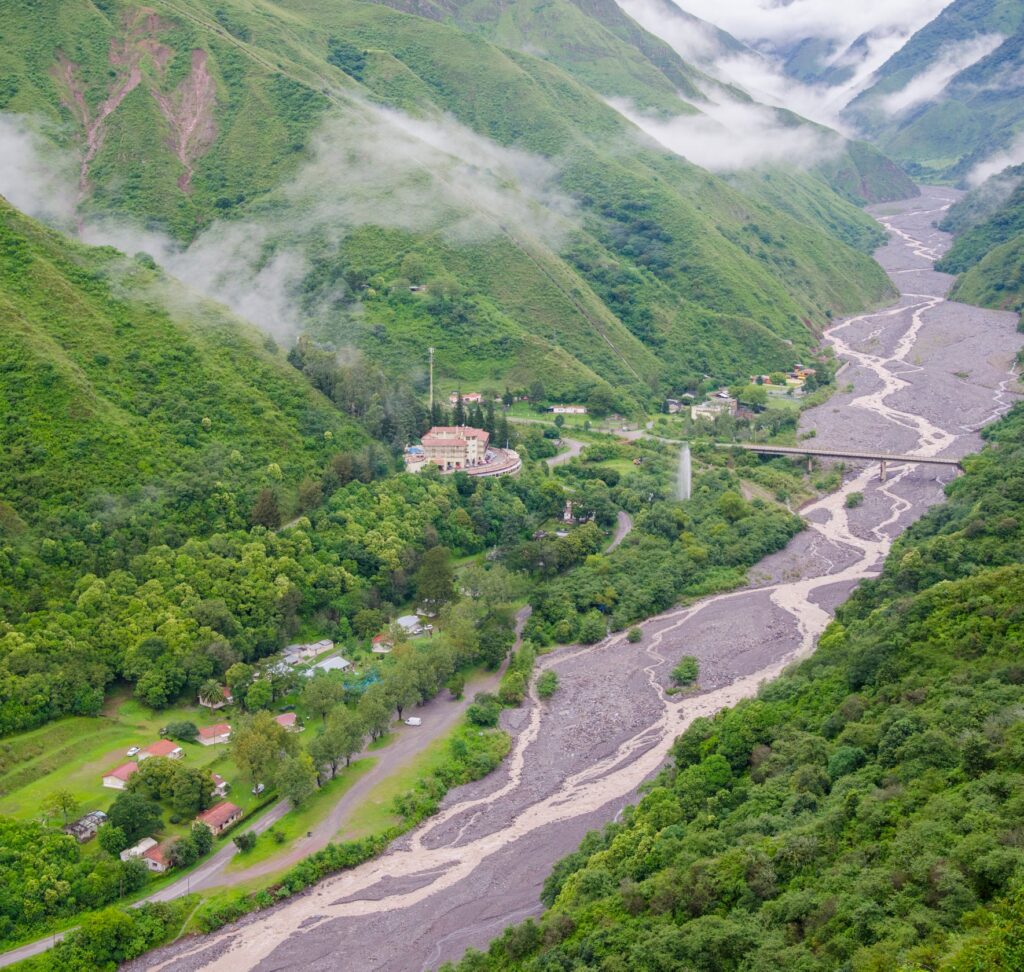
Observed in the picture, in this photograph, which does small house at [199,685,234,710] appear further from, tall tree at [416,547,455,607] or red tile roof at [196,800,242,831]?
tall tree at [416,547,455,607]

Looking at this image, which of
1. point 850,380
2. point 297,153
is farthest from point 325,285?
point 850,380

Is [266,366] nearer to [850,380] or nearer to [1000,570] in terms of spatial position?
[1000,570]

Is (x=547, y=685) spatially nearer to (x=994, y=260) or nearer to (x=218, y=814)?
(x=218, y=814)

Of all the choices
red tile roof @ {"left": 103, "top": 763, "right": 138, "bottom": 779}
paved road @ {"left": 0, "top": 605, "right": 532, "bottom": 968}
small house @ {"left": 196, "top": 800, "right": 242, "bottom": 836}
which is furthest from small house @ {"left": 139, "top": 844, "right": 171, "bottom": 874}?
red tile roof @ {"left": 103, "top": 763, "right": 138, "bottom": 779}

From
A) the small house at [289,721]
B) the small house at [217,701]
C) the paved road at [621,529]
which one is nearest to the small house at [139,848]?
the small house at [289,721]

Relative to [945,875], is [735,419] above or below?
above

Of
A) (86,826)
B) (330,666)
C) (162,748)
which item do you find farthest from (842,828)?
(330,666)
